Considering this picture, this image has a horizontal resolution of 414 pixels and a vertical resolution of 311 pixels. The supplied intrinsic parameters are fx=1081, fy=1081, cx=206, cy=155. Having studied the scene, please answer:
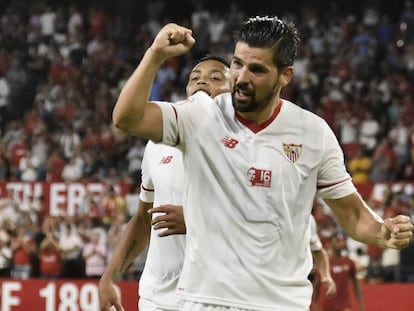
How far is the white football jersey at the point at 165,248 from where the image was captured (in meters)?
5.98

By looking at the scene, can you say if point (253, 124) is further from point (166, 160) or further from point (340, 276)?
point (340, 276)

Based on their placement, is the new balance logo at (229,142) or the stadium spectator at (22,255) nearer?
the new balance logo at (229,142)

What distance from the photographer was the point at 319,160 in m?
4.76

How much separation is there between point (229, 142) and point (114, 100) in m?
17.9

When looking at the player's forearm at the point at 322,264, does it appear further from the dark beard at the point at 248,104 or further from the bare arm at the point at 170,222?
the dark beard at the point at 248,104

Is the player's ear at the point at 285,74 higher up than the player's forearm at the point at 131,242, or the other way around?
the player's ear at the point at 285,74

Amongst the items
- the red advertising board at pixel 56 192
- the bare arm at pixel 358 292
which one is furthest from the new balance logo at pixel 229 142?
the red advertising board at pixel 56 192

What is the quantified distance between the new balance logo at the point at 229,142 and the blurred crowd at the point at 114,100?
883 centimetres

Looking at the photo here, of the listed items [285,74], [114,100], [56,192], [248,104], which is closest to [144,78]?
[248,104]

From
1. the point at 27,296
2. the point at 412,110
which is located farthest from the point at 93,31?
the point at 27,296

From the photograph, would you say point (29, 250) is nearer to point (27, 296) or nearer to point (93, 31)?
point (27, 296)

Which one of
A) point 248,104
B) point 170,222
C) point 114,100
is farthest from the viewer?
point 114,100

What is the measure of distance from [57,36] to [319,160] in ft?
67.6

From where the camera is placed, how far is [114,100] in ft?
73.3
